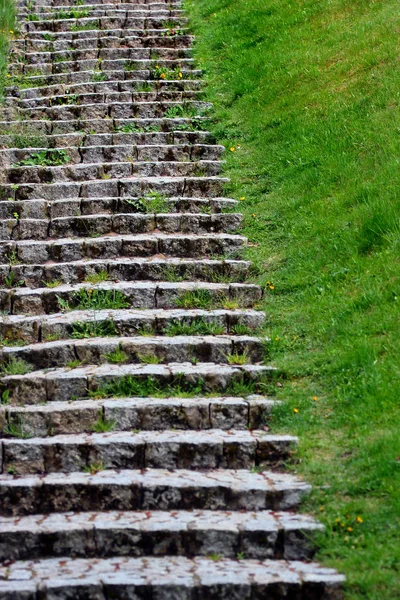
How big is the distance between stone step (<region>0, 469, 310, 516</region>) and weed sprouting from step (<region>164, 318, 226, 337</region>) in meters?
1.67

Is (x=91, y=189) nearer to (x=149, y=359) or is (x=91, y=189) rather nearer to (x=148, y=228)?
(x=148, y=228)

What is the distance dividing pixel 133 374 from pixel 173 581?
1809 millimetres

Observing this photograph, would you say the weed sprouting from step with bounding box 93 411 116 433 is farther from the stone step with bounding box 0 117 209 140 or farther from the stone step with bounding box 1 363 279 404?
the stone step with bounding box 0 117 209 140

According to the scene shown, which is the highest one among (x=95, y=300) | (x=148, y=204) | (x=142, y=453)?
(x=148, y=204)

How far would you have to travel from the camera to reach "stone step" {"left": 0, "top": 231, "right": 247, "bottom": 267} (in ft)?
24.6

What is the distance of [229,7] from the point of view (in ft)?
42.3

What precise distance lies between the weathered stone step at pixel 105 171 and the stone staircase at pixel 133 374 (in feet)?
0.05

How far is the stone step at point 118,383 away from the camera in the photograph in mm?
5895

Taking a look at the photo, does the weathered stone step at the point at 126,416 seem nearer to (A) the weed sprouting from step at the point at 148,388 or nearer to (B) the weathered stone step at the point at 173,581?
(A) the weed sprouting from step at the point at 148,388

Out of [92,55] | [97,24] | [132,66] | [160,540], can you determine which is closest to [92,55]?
[92,55]

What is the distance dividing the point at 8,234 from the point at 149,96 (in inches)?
127

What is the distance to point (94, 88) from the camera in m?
10.5

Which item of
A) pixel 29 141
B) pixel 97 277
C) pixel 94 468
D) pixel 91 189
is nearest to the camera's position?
pixel 94 468

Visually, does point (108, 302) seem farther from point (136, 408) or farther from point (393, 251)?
point (393, 251)
